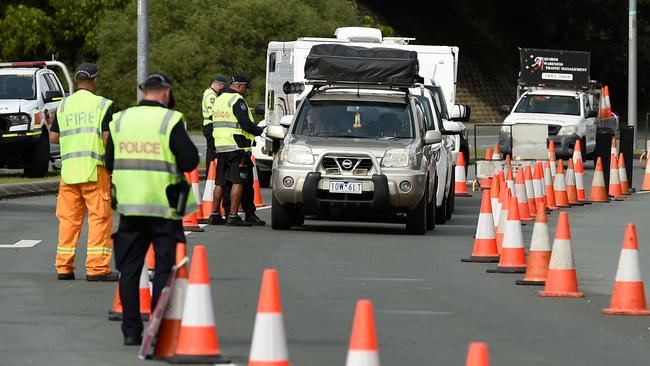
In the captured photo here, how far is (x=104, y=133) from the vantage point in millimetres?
14219

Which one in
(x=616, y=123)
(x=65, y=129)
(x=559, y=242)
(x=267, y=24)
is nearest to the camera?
(x=559, y=242)

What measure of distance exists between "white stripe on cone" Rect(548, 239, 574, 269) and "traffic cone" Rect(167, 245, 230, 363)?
4.43 metres

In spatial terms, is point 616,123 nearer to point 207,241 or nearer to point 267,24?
point 267,24

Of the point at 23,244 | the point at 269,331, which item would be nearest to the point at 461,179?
the point at 23,244

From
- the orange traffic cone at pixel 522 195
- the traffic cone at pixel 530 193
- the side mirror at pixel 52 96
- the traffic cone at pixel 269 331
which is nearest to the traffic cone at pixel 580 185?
the traffic cone at pixel 530 193

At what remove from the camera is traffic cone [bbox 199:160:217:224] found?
71.8ft

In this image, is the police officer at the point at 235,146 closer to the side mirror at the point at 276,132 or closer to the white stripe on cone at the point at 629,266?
the side mirror at the point at 276,132

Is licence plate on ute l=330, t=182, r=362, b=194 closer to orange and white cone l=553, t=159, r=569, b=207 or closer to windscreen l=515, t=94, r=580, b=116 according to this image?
orange and white cone l=553, t=159, r=569, b=207

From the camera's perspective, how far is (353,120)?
68.5ft

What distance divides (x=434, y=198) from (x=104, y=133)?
7765 mm

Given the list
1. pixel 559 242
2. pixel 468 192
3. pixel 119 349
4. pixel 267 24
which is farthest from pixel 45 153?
pixel 267 24

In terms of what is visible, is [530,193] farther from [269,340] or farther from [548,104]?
[548,104]

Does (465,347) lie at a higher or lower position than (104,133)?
lower

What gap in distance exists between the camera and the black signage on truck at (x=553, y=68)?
4350cm
